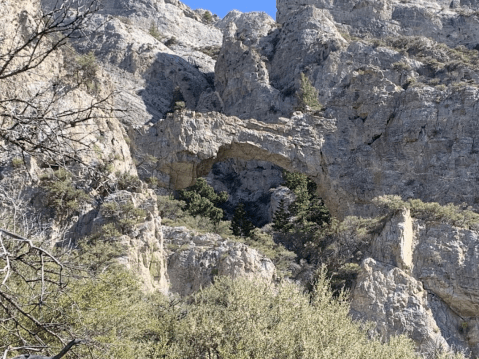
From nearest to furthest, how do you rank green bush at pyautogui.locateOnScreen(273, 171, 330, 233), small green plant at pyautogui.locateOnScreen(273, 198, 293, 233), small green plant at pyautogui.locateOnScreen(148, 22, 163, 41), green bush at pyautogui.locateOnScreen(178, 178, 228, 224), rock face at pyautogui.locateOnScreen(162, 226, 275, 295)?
rock face at pyautogui.locateOnScreen(162, 226, 275, 295) < green bush at pyautogui.locateOnScreen(273, 171, 330, 233) < small green plant at pyautogui.locateOnScreen(273, 198, 293, 233) < green bush at pyautogui.locateOnScreen(178, 178, 228, 224) < small green plant at pyautogui.locateOnScreen(148, 22, 163, 41)

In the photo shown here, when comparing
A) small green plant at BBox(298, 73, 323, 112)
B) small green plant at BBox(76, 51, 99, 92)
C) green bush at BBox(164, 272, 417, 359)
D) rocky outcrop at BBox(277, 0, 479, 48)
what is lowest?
green bush at BBox(164, 272, 417, 359)

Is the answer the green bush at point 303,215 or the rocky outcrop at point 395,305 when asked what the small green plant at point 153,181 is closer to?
the green bush at point 303,215

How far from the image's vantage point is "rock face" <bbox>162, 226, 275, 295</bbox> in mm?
18344

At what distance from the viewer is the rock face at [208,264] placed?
18344 millimetres

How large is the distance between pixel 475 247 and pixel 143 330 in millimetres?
13804

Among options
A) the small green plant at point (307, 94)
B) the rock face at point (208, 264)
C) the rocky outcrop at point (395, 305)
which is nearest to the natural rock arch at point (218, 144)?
the rock face at point (208, 264)

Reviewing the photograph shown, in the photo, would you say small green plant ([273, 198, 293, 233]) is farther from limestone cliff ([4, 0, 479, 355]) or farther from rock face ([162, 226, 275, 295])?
rock face ([162, 226, 275, 295])

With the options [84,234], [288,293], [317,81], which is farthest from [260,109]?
[288,293]

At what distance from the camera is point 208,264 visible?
61.4ft

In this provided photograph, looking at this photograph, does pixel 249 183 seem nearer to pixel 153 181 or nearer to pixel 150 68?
pixel 150 68

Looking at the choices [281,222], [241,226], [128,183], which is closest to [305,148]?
[281,222]

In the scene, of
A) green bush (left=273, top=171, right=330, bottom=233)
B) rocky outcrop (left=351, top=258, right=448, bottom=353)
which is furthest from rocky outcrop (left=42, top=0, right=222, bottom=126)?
rocky outcrop (left=351, top=258, right=448, bottom=353)

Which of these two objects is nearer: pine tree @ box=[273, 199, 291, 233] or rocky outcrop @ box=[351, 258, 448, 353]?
rocky outcrop @ box=[351, 258, 448, 353]

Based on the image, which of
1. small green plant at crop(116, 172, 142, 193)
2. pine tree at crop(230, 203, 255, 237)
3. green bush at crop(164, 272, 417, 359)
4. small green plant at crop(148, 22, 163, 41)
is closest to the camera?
green bush at crop(164, 272, 417, 359)
